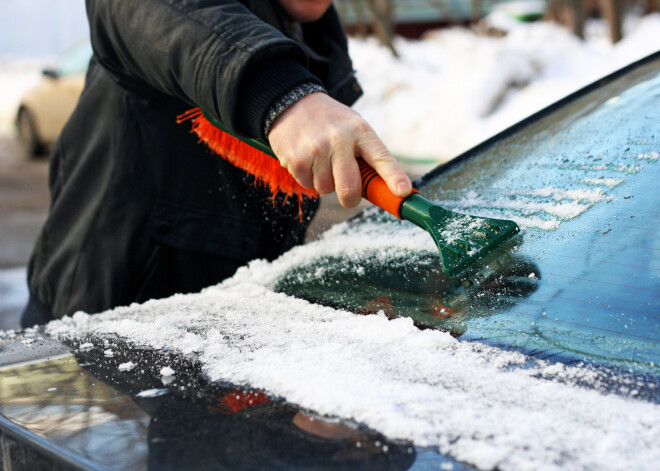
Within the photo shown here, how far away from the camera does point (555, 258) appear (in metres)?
1.36

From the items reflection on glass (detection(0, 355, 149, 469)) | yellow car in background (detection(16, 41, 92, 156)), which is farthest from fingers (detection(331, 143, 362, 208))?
yellow car in background (detection(16, 41, 92, 156))

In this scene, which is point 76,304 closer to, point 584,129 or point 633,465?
point 584,129

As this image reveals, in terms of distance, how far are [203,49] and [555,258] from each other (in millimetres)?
822

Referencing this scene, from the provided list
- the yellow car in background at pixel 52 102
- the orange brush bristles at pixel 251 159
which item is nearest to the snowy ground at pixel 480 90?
the yellow car in background at pixel 52 102

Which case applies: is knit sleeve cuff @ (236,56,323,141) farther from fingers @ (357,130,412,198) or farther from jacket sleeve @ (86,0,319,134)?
fingers @ (357,130,412,198)

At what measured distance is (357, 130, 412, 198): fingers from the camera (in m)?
1.30

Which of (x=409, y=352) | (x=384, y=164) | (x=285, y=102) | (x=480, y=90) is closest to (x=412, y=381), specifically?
(x=409, y=352)

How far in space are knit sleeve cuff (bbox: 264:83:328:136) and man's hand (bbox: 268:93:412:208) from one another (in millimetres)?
20

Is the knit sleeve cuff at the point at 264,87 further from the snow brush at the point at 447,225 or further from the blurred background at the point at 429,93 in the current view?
the blurred background at the point at 429,93

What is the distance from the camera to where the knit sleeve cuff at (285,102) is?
135 cm

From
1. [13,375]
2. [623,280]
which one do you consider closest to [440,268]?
[623,280]

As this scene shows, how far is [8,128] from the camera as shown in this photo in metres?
15.5

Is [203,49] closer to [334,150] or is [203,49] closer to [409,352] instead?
[334,150]

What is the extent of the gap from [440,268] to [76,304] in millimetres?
1187
